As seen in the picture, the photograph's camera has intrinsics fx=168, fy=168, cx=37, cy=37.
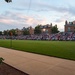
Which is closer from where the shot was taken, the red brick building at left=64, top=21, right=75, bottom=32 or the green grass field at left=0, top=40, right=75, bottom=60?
the green grass field at left=0, top=40, right=75, bottom=60

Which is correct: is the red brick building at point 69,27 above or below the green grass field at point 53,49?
above

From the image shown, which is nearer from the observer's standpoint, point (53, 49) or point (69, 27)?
point (53, 49)

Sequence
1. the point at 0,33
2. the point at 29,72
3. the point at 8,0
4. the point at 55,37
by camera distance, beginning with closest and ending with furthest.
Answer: the point at 8,0, the point at 29,72, the point at 55,37, the point at 0,33

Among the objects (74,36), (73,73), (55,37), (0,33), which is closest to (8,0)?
(73,73)

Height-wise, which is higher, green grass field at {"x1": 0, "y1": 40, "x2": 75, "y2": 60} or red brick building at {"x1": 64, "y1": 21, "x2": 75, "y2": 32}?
red brick building at {"x1": 64, "y1": 21, "x2": 75, "y2": 32}

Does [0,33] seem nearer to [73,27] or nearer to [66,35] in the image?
[73,27]

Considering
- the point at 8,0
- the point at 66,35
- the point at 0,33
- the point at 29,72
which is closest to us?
the point at 8,0

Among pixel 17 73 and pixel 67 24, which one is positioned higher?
pixel 67 24

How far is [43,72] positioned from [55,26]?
8360 cm

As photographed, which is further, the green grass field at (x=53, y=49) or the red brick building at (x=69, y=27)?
the red brick building at (x=69, y=27)

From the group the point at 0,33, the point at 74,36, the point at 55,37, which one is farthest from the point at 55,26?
the point at 0,33

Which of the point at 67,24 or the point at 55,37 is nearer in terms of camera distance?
the point at 55,37

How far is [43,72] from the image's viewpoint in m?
6.67

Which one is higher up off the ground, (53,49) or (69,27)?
(69,27)
